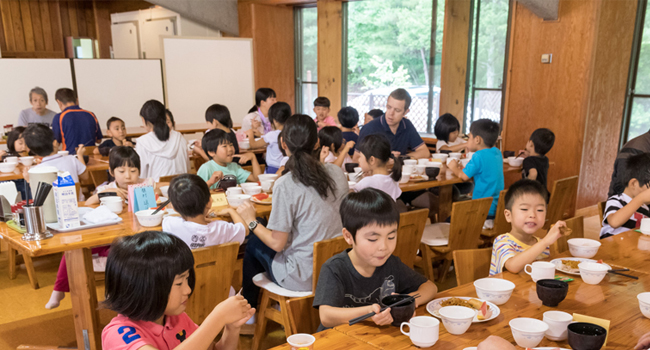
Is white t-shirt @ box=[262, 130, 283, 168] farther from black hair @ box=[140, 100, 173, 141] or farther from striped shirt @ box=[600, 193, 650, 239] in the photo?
striped shirt @ box=[600, 193, 650, 239]

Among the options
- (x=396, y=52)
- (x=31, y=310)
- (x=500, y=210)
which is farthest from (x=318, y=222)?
(x=396, y=52)

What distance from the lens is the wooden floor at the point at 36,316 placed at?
9.23 ft

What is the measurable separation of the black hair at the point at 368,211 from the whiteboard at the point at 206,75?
6330 mm

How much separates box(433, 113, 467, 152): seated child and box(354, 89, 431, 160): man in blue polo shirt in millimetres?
600

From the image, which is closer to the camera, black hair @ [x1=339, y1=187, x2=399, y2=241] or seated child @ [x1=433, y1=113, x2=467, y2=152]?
black hair @ [x1=339, y1=187, x2=399, y2=241]

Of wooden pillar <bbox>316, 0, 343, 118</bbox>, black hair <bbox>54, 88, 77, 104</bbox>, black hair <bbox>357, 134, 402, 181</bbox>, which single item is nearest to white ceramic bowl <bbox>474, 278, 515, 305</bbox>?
black hair <bbox>357, 134, 402, 181</bbox>

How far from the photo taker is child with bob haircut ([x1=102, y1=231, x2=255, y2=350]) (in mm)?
1255

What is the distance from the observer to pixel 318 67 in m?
7.67

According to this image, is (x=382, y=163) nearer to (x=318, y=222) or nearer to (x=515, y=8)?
(x=318, y=222)

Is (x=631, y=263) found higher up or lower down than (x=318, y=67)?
lower down

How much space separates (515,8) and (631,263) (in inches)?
167

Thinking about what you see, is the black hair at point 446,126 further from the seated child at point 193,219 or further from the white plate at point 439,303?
the white plate at point 439,303

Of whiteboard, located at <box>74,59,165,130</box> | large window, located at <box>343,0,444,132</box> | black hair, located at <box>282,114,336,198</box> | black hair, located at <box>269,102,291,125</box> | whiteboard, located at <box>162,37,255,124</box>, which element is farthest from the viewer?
whiteboard, located at <box>162,37,255,124</box>

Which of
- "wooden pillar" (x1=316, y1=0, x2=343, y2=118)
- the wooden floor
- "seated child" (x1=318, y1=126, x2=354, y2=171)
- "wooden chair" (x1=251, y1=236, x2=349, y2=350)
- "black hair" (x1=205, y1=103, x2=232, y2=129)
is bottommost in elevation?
the wooden floor
